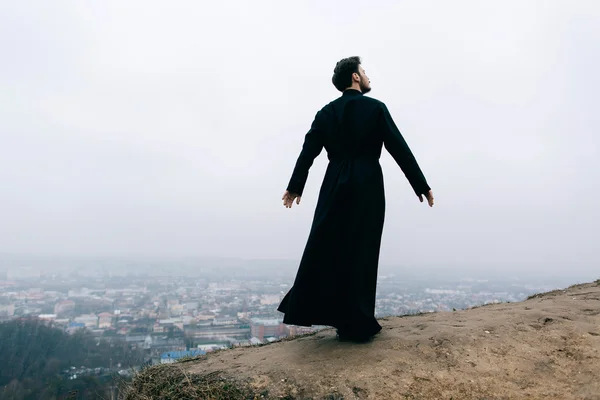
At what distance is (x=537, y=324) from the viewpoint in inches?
166

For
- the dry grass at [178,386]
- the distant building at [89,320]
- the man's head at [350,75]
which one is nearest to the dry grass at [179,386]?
the dry grass at [178,386]

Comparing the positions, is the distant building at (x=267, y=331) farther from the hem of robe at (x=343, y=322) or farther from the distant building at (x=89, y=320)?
the distant building at (x=89, y=320)

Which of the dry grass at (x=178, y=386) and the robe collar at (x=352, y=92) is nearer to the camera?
the dry grass at (x=178, y=386)

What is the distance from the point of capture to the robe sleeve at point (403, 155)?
4.11m

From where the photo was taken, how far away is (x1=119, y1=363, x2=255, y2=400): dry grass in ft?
11.1

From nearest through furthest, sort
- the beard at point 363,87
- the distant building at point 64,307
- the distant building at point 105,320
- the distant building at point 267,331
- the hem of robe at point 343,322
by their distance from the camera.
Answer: the hem of robe at point 343,322
the beard at point 363,87
the distant building at point 267,331
the distant building at point 105,320
the distant building at point 64,307

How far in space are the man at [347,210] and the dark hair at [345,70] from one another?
10 millimetres

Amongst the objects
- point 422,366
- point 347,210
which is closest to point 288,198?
point 347,210

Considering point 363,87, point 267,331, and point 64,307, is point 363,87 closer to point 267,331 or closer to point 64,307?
point 267,331

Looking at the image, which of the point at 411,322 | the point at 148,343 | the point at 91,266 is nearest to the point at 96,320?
the point at 148,343

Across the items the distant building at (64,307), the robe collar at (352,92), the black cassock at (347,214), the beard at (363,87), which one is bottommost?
the distant building at (64,307)

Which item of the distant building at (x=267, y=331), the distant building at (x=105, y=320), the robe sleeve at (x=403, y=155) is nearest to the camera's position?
the robe sleeve at (x=403, y=155)

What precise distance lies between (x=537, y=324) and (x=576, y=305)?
1.07 metres

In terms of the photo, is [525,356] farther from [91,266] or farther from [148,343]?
[91,266]
